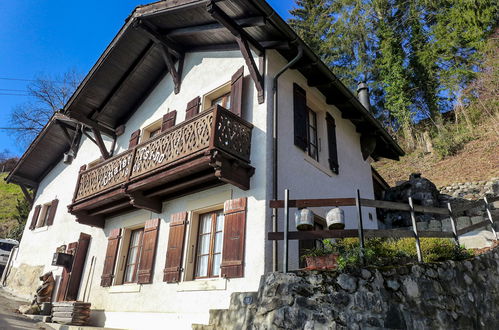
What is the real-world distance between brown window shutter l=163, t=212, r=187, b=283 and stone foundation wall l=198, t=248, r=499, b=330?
2171 millimetres

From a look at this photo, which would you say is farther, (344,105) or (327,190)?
(344,105)

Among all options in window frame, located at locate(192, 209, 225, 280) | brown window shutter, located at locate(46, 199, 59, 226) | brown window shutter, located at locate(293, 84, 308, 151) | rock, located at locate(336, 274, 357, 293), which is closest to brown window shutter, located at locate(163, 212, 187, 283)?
window frame, located at locate(192, 209, 225, 280)

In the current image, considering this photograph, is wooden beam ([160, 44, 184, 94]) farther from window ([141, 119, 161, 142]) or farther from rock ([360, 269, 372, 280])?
rock ([360, 269, 372, 280])

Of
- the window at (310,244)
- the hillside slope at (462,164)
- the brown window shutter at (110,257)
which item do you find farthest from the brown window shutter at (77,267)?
the hillside slope at (462,164)

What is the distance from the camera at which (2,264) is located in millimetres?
19562

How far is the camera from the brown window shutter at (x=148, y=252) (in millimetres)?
8203

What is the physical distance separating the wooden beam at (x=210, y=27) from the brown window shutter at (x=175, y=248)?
4.49m

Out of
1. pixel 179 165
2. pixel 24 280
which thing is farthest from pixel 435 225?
pixel 24 280

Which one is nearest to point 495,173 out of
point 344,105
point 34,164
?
point 344,105

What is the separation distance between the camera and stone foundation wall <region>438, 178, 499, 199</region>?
47.0 ft

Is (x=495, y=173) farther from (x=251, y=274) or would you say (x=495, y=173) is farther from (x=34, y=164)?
(x=34, y=164)

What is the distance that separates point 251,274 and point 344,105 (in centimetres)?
610

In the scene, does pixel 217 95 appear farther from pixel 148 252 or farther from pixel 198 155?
pixel 148 252

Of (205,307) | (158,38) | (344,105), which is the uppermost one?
(158,38)
